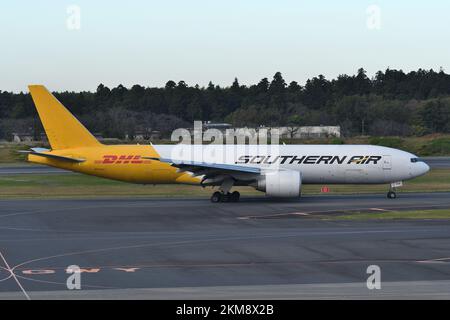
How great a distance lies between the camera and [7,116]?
468 feet

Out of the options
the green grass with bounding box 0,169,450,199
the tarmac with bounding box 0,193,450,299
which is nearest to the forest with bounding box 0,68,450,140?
the green grass with bounding box 0,169,450,199

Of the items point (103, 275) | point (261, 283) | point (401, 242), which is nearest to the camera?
point (261, 283)

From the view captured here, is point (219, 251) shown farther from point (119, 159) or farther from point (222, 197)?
point (119, 159)

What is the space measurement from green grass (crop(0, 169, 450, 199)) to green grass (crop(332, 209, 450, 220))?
1247 centimetres

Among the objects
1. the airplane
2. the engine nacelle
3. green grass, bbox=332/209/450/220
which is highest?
the airplane

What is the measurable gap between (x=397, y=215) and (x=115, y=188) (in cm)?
2320

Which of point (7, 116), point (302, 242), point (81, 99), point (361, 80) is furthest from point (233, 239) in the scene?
point (361, 80)

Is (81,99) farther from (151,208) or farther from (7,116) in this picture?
(151,208)

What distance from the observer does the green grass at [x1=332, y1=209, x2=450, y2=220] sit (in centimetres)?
3400

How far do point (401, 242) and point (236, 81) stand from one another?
14814cm

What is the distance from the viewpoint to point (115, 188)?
52.0m

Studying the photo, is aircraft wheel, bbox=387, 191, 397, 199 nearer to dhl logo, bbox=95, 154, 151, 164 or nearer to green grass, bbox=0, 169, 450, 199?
green grass, bbox=0, 169, 450, 199

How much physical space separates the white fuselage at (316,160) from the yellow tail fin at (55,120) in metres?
5.07

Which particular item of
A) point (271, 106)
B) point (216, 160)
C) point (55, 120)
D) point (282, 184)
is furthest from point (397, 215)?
point (271, 106)
